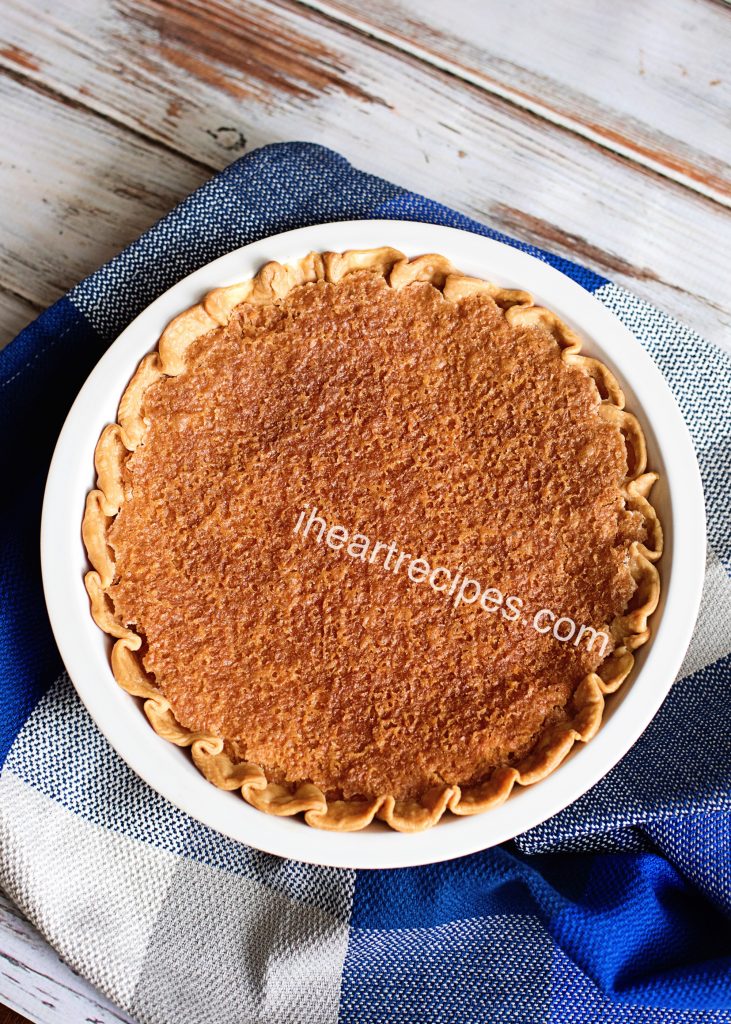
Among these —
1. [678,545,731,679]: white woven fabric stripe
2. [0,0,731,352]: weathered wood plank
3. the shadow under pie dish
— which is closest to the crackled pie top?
the shadow under pie dish

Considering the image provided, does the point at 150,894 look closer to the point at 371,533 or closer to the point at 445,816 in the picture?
the point at 445,816

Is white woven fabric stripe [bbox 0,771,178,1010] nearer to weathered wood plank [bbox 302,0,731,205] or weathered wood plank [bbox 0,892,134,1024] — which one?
weathered wood plank [bbox 0,892,134,1024]

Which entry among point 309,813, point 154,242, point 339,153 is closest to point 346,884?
point 309,813

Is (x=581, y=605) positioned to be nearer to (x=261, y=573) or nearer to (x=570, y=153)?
Answer: (x=261, y=573)

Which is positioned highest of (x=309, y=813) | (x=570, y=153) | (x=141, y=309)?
(x=570, y=153)

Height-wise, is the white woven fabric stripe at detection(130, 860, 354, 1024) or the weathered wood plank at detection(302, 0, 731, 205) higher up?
the weathered wood plank at detection(302, 0, 731, 205)

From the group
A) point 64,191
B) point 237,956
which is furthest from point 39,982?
point 64,191

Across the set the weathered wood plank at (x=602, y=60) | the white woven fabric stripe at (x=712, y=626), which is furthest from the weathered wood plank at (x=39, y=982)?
the weathered wood plank at (x=602, y=60)

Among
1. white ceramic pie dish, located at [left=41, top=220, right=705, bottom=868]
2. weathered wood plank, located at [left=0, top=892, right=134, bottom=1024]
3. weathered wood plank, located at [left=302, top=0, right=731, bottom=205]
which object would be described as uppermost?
weathered wood plank, located at [left=302, top=0, right=731, bottom=205]
